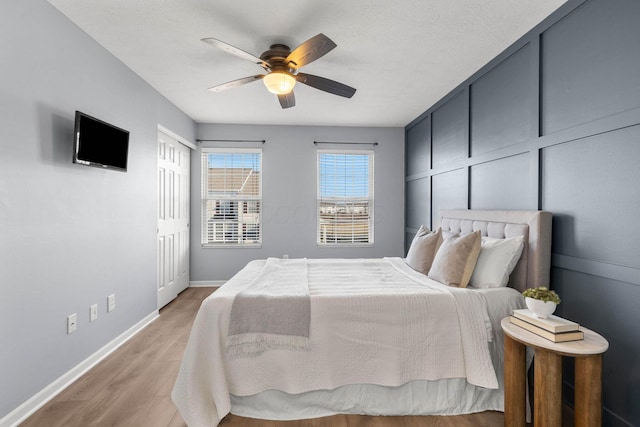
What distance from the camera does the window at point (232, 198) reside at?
484 centimetres

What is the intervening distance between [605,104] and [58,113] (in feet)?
11.6

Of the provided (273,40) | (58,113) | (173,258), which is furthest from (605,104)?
(173,258)

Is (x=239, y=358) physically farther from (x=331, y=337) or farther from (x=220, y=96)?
(x=220, y=96)

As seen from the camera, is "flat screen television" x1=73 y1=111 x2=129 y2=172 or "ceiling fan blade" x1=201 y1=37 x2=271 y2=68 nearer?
"ceiling fan blade" x1=201 y1=37 x2=271 y2=68

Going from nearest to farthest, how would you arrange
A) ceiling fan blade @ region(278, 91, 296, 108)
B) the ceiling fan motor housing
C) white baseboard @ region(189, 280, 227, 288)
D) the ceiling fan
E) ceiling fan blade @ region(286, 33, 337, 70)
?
ceiling fan blade @ region(286, 33, 337, 70) < the ceiling fan < the ceiling fan motor housing < ceiling fan blade @ region(278, 91, 296, 108) < white baseboard @ region(189, 280, 227, 288)

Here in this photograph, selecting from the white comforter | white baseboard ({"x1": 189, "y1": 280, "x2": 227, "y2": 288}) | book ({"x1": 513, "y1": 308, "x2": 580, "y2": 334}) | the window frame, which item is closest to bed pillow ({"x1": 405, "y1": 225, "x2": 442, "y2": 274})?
the white comforter

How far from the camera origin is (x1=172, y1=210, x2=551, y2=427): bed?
1.76m

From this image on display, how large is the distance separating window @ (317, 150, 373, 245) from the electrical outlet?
325cm

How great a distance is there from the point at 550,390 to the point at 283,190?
4.03 m

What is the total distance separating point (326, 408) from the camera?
1.85m

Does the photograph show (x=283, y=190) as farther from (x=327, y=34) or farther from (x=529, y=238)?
(x=529, y=238)

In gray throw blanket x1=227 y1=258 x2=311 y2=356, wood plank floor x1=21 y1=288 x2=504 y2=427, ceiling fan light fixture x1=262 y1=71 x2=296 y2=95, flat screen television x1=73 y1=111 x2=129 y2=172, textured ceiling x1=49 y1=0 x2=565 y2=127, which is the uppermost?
textured ceiling x1=49 y1=0 x2=565 y2=127

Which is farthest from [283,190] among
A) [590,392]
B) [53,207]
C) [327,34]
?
[590,392]

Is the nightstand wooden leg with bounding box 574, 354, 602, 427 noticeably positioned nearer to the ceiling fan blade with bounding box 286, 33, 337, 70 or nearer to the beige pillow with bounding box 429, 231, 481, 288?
the beige pillow with bounding box 429, 231, 481, 288
